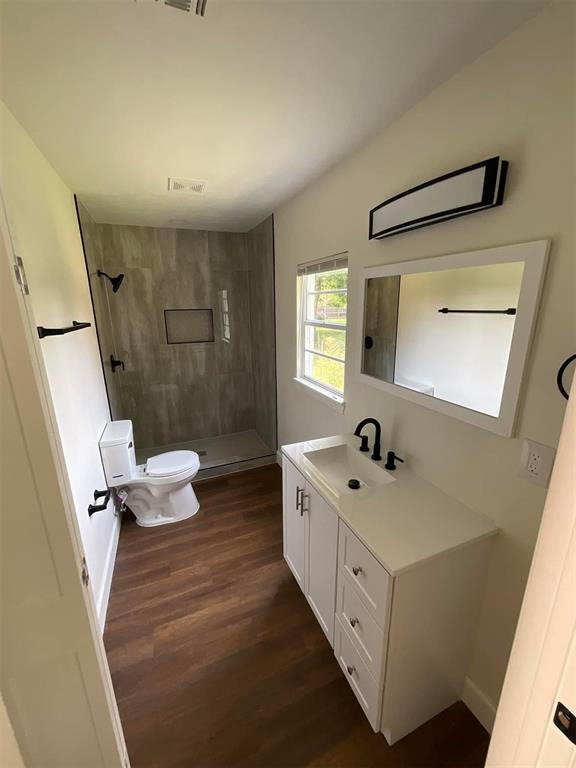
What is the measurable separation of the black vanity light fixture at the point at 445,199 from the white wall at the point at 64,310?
4.87 feet

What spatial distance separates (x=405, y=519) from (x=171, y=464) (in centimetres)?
191

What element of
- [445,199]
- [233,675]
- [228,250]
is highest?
[228,250]

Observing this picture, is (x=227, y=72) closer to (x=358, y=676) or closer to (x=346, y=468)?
(x=346, y=468)

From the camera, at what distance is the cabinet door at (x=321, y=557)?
4.69 ft

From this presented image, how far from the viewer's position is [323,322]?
91.6 inches

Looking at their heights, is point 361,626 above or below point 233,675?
above

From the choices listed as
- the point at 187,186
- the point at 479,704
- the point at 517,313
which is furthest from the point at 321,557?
the point at 187,186

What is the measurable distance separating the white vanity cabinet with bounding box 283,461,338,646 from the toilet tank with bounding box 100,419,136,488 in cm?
124

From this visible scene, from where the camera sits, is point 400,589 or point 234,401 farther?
point 234,401

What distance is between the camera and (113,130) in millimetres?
1459

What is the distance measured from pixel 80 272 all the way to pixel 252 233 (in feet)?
5.85

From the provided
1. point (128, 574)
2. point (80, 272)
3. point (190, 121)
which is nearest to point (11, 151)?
point (190, 121)

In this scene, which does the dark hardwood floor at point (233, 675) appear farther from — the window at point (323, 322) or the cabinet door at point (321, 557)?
the window at point (323, 322)

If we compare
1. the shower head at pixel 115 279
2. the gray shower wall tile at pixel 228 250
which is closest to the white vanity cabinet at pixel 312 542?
the shower head at pixel 115 279
